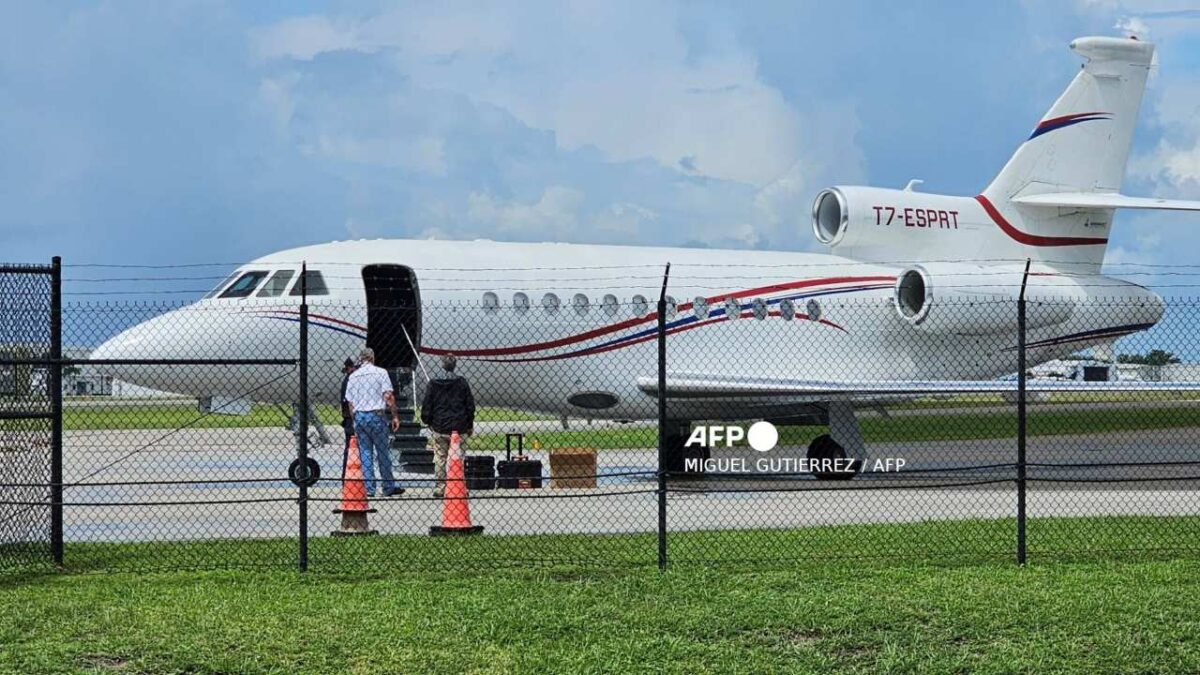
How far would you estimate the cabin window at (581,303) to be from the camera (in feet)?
75.1

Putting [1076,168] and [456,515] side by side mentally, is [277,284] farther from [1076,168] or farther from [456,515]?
[1076,168]

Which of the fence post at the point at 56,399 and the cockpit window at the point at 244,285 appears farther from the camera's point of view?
the cockpit window at the point at 244,285

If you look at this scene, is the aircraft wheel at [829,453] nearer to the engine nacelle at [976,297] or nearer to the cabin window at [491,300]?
the engine nacelle at [976,297]

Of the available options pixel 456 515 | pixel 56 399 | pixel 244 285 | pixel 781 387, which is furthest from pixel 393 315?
pixel 56 399

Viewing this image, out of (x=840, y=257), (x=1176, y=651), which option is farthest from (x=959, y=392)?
(x=1176, y=651)

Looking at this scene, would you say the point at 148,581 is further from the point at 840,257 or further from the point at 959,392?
the point at 840,257

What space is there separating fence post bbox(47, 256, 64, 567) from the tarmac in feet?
0.64

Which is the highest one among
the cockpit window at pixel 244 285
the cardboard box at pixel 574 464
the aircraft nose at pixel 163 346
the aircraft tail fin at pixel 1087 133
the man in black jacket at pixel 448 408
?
the aircraft tail fin at pixel 1087 133

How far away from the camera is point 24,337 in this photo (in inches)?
487

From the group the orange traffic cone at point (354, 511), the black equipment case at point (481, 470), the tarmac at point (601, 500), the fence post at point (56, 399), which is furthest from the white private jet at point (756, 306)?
the fence post at point (56, 399)

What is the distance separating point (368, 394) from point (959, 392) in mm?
8100

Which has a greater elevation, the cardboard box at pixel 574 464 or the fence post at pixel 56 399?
the fence post at pixel 56 399

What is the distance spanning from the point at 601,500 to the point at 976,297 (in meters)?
8.48

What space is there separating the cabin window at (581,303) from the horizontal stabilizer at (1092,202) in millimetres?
8652
